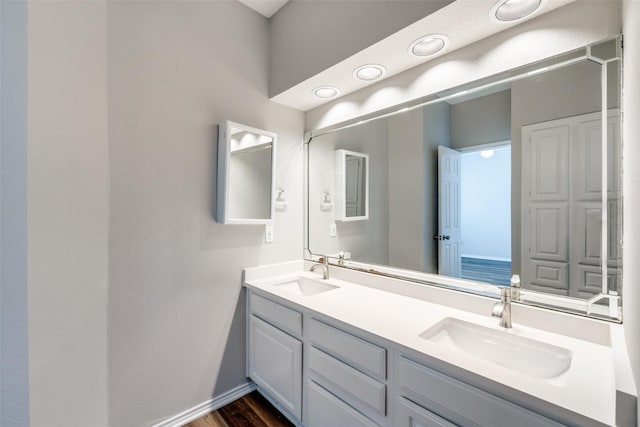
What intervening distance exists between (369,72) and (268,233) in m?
1.29

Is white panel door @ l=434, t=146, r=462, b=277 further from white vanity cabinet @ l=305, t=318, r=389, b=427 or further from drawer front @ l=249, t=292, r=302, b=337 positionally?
drawer front @ l=249, t=292, r=302, b=337

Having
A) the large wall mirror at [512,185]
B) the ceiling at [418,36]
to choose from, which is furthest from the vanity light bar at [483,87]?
the ceiling at [418,36]

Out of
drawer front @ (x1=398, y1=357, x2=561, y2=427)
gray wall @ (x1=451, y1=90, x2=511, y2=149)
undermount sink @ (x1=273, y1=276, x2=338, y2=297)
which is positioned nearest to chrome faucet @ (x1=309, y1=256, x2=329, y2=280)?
undermount sink @ (x1=273, y1=276, x2=338, y2=297)

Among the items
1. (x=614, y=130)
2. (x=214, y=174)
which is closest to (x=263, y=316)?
(x=214, y=174)

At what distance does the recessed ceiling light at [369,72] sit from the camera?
1703 millimetres

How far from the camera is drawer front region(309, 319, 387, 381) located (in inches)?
46.7

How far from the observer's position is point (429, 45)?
4.84 ft

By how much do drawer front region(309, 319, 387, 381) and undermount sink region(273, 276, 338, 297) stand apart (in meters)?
0.53

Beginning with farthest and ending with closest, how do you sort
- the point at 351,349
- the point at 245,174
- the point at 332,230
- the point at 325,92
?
the point at 332,230
the point at 325,92
the point at 245,174
the point at 351,349

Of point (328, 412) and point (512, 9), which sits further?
point (328, 412)

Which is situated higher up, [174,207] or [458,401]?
[174,207]

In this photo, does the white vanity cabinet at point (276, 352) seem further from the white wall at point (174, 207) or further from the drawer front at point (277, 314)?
the white wall at point (174, 207)

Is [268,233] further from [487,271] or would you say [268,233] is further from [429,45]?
[429,45]

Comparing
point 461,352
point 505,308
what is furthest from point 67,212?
point 505,308
